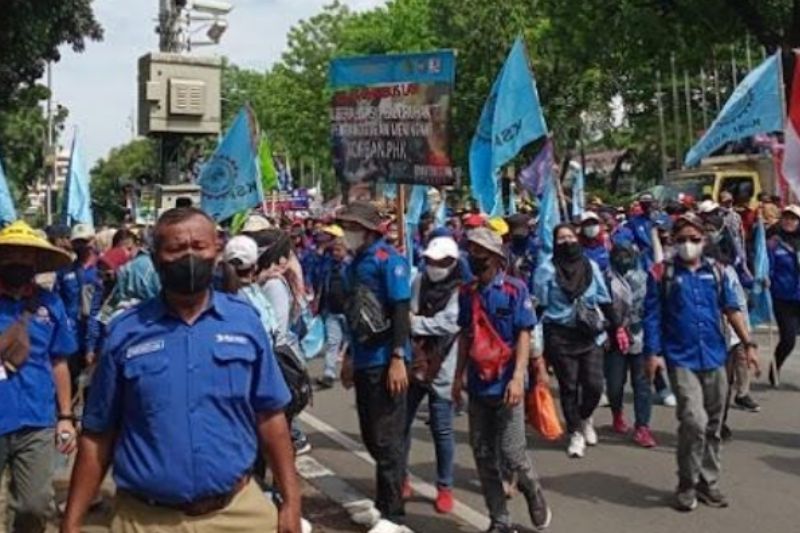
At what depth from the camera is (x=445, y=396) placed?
7262mm

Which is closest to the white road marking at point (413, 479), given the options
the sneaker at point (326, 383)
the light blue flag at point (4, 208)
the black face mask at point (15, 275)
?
the sneaker at point (326, 383)

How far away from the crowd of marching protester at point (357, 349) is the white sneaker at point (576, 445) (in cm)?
3

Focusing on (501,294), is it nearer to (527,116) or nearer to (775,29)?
(527,116)

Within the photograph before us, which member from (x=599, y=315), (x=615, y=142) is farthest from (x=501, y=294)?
(x=615, y=142)

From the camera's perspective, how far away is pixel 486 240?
6391mm

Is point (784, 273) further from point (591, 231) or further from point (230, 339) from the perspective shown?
point (230, 339)

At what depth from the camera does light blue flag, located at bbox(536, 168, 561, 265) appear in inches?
375

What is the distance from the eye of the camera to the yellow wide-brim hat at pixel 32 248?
5.57 m

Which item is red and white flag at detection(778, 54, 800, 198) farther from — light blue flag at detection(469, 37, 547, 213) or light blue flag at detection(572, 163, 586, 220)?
light blue flag at detection(572, 163, 586, 220)

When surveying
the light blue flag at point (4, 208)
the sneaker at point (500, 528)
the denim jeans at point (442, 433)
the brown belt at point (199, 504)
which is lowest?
the sneaker at point (500, 528)

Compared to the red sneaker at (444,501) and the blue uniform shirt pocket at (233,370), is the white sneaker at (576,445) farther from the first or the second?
the blue uniform shirt pocket at (233,370)

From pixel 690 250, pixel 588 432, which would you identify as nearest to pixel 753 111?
pixel 588 432

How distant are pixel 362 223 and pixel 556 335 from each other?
2.84 meters

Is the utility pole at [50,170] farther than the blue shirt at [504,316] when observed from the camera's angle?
Yes
